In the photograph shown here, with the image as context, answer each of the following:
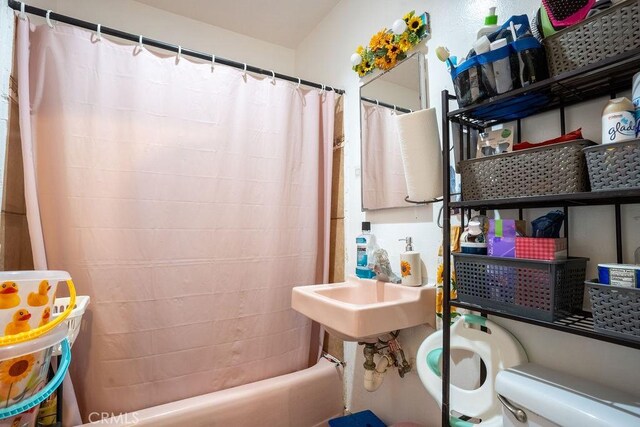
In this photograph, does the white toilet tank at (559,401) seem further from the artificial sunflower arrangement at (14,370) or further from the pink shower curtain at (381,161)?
the artificial sunflower arrangement at (14,370)

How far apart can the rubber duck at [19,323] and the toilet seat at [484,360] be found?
1.19m

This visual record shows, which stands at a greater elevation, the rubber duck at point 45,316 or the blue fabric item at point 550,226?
the blue fabric item at point 550,226

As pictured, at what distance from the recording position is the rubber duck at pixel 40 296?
29.8 inches

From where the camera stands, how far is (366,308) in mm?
1033

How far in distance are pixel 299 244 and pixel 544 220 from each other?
1174mm

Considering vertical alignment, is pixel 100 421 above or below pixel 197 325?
below

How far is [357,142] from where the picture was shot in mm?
1697

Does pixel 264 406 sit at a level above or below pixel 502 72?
below

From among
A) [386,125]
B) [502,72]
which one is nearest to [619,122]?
[502,72]

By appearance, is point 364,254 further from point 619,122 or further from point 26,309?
point 26,309

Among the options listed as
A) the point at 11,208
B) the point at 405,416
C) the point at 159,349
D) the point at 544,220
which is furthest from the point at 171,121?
the point at 405,416

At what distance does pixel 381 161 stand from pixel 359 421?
1.22 metres

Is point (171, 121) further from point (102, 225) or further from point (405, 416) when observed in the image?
point (405, 416)

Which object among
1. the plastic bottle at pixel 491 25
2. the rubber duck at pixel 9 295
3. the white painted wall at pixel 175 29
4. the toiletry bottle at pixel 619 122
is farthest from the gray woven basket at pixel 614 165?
the white painted wall at pixel 175 29
